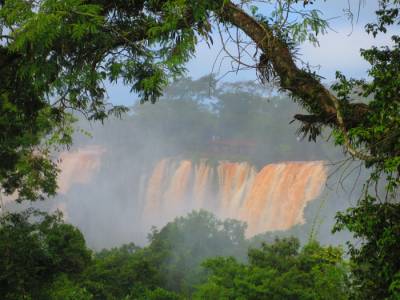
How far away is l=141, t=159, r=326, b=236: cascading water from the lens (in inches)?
1383

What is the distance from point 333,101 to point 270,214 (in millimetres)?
32166

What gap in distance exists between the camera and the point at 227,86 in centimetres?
6297

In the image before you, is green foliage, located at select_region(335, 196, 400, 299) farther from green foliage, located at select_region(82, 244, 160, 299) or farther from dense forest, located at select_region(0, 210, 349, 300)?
green foliage, located at select_region(82, 244, 160, 299)

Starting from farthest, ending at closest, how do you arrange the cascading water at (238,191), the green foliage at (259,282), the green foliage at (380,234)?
the cascading water at (238,191)
the green foliage at (259,282)
the green foliage at (380,234)

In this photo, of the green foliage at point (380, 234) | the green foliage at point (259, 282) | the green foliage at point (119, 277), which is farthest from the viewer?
the green foliage at point (119, 277)

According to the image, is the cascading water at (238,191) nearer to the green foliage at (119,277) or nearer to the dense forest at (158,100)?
the green foliage at (119,277)

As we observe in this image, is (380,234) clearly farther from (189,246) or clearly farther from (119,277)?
(189,246)

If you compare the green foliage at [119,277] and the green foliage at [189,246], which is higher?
the green foliage at [189,246]

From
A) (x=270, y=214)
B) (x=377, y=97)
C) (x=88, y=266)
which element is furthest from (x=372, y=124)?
(x=270, y=214)

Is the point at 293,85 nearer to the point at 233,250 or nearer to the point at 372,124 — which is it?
the point at 372,124

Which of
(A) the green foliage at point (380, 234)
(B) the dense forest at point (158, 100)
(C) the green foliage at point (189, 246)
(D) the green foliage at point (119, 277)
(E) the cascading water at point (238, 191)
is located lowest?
(A) the green foliage at point (380, 234)

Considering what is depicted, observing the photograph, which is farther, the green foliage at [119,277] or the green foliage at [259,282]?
the green foliage at [119,277]

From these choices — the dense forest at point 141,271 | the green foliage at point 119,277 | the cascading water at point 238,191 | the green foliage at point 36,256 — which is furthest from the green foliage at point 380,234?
the cascading water at point 238,191

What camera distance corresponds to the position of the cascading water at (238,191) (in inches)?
1383
